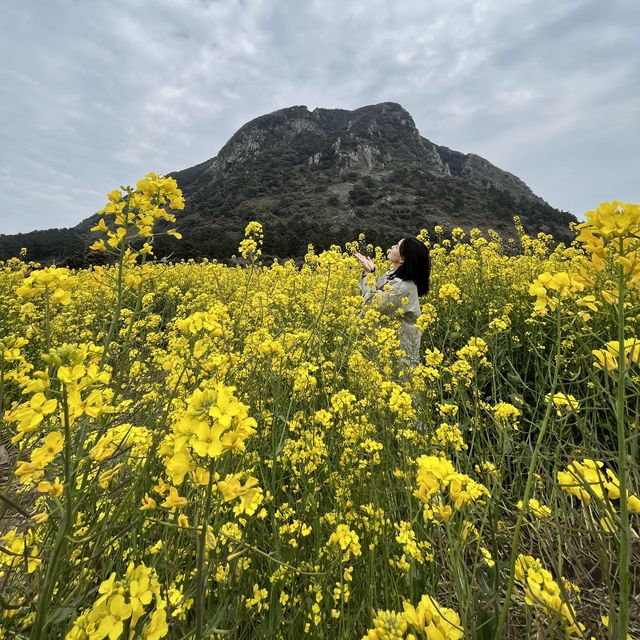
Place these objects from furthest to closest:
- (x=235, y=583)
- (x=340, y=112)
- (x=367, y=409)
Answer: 1. (x=340, y=112)
2. (x=367, y=409)
3. (x=235, y=583)

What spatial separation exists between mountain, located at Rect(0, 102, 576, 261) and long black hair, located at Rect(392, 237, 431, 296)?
1478cm

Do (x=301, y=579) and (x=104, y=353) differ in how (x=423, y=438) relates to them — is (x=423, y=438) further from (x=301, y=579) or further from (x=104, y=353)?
(x=104, y=353)

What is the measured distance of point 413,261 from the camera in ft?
14.6

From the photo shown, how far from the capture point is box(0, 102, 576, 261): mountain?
32812mm

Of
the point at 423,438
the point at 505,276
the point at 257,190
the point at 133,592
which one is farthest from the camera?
the point at 257,190

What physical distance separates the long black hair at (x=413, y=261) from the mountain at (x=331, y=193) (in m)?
14.8

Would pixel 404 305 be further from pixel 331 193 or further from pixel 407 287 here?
pixel 331 193

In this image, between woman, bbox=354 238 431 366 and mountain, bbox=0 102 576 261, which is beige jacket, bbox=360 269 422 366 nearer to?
woman, bbox=354 238 431 366

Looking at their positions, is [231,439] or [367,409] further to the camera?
[367,409]

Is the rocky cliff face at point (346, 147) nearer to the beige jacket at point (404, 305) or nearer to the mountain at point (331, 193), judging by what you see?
the mountain at point (331, 193)

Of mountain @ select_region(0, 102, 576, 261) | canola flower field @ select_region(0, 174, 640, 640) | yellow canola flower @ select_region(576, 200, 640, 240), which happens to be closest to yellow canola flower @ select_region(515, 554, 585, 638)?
canola flower field @ select_region(0, 174, 640, 640)

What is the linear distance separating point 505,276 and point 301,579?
5154 millimetres

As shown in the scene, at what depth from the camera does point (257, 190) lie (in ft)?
181

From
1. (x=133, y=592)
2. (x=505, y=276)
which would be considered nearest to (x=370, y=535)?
(x=133, y=592)
